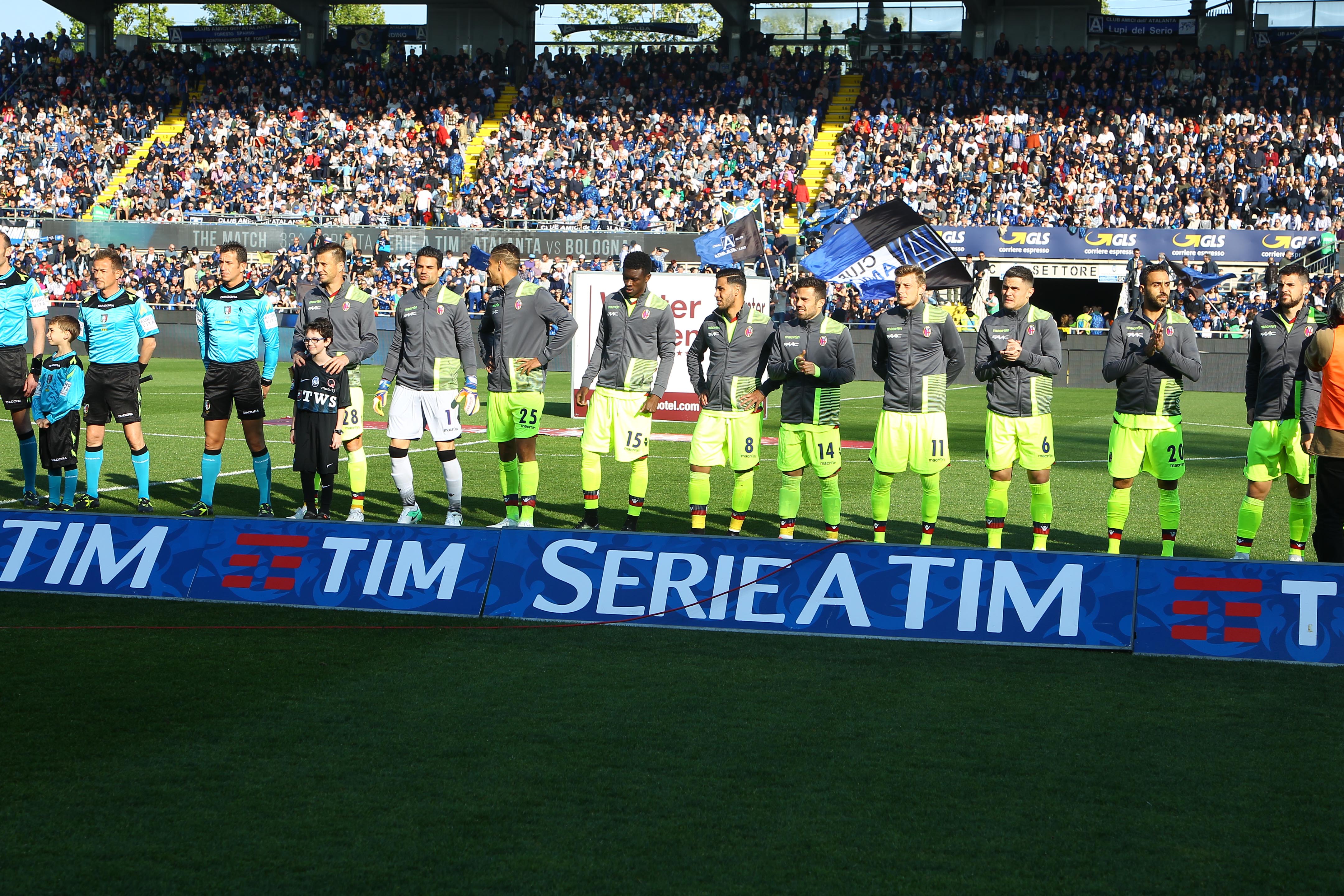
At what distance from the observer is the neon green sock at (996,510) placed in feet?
30.9

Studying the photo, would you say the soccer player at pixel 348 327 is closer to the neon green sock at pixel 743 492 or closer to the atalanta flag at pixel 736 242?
the neon green sock at pixel 743 492

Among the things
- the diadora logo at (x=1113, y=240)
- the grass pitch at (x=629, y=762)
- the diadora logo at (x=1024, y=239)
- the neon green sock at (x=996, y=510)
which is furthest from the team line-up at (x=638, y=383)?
the diadora logo at (x=1113, y=240)

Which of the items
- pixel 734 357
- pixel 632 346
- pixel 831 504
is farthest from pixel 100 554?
pixel 831 504

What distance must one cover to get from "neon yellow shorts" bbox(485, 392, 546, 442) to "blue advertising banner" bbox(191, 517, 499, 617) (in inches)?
116

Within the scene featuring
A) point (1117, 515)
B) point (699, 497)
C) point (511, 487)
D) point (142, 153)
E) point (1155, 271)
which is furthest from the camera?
point (142, 153)

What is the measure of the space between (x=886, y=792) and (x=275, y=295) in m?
33.9

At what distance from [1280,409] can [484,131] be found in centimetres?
3845

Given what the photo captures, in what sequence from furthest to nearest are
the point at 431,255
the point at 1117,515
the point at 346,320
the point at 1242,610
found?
1. the point at 346,320
2. the point at 431,255
3. the point at 1117,515
4. the point at 1242,610

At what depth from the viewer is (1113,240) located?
3503 cm

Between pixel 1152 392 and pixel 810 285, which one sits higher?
pixel 810 285

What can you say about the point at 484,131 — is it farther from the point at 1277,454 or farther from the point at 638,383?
the point at 1277,454

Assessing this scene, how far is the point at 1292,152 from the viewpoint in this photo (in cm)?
3619

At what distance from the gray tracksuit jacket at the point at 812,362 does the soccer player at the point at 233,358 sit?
3914 mm

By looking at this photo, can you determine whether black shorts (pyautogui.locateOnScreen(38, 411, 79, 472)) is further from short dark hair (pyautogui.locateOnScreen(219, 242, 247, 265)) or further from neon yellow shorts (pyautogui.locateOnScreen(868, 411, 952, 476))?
neon yellow shorts (pyautogui.locateOnScreen(868, 411, 952, 476))
